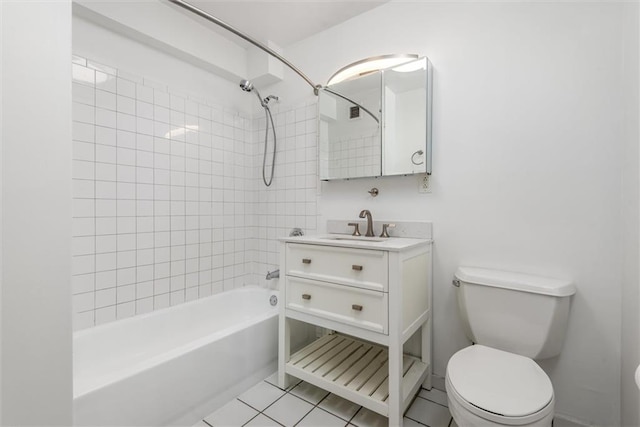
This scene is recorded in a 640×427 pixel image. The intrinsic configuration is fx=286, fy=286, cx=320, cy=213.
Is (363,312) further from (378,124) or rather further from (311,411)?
(378,124)

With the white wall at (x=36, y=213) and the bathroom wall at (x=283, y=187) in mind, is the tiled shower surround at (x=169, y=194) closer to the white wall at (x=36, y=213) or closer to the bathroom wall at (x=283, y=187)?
the bathroom wall at (x=283, y=187)

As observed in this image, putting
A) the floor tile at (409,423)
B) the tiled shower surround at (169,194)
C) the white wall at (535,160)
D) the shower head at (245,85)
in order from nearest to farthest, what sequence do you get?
the white wall at (535,160), the floor tile at (409,423), the tiled shower surround at (169,194), the shower head at (245,85)

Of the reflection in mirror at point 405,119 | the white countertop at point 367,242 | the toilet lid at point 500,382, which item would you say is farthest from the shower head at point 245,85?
the toilet lid at point 500,382

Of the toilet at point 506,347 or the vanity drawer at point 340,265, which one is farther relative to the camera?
the vanity drawer at point 340,265

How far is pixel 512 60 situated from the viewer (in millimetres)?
1471

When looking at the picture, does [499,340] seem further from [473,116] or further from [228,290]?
[228,290]

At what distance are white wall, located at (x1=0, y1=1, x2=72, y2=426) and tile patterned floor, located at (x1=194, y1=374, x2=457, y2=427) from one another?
0.92 meters

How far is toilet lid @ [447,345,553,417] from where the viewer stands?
36.9 inches

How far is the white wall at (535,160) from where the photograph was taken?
4.17 feet

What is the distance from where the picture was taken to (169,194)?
2018 mm

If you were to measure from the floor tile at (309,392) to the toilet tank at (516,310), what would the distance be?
0.89 meters

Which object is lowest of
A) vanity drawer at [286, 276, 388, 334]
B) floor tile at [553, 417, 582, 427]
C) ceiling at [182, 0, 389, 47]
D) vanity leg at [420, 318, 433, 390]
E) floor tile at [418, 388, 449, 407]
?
floor tile at [418, 388, 449, 407]

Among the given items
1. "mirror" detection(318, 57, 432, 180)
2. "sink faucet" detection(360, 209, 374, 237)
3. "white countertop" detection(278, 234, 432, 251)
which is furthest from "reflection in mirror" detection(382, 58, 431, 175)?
"white countertop" detection(278, 234, 432, 251)

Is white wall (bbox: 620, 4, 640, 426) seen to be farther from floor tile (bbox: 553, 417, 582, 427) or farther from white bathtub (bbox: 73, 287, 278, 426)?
white bathtub (bbox: 73, 287, 278, 426)
